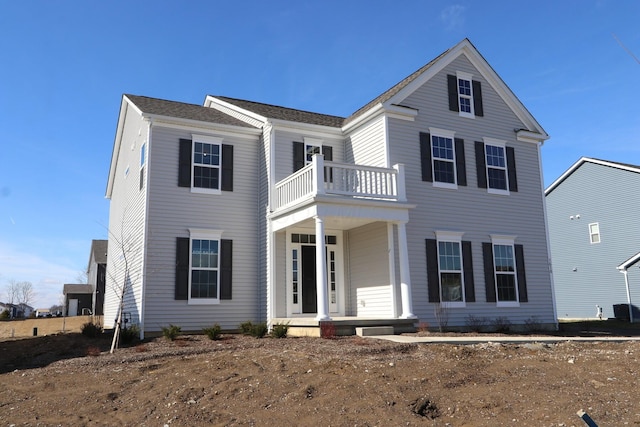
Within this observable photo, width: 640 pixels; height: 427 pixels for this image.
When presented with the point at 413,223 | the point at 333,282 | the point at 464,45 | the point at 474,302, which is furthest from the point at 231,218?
the point at 464,45

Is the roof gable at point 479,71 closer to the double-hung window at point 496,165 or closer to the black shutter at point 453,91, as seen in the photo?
the black shutter at point 453,91

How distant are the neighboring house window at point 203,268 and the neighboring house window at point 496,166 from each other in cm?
836

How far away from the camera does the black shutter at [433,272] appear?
15641 mm

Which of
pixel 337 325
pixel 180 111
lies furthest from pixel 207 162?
pixel 337 325

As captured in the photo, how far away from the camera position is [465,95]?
707 inches

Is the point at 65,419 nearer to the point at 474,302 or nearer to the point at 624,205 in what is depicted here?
the point at 474,302

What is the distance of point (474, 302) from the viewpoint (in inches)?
643

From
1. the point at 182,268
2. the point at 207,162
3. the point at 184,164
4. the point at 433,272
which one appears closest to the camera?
the point at 182,268

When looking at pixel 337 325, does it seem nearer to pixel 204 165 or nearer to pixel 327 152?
pixel 327 152

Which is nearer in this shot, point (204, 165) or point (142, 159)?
point (204, 165)

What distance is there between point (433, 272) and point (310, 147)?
211 inches

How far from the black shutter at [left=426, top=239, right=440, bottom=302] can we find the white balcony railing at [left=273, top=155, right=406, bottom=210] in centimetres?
196

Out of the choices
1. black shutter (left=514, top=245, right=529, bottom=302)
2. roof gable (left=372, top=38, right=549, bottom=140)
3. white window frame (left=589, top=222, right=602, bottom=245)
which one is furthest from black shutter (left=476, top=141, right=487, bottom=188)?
white window frame (left=589, top=222, right=602, bottom=245)

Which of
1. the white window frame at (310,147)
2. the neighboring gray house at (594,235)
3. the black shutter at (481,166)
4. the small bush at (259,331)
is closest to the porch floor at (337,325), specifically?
the small bush at (259,331)
